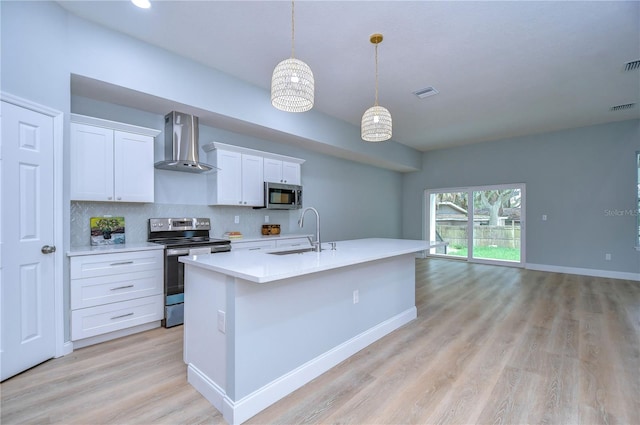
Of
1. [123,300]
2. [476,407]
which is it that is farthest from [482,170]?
[123,300]

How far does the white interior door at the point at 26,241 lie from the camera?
209 centimetres

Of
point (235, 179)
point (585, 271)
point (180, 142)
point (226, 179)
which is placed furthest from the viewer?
point (585, 271)

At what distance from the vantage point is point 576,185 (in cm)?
585

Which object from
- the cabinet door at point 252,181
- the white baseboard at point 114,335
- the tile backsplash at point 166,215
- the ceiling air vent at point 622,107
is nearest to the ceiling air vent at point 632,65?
the ceiling air vent at point 622,107

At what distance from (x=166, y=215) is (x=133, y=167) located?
29.0 inches

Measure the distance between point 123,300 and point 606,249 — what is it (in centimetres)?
782

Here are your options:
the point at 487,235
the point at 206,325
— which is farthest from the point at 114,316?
the point at 487,235

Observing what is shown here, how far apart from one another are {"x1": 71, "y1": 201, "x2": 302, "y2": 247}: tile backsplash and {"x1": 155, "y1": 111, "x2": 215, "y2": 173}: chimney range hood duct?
1.86 ft

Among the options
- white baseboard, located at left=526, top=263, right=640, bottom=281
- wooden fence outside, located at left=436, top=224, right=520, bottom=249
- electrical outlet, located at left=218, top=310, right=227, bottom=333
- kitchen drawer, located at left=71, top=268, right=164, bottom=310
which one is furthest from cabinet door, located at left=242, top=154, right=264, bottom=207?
white baseboard, located at left=526, top=263, right=640, bottom=281

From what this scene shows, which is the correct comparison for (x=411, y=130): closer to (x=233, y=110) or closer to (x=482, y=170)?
(x=482, y=170)

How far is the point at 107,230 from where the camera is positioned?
3.23 m

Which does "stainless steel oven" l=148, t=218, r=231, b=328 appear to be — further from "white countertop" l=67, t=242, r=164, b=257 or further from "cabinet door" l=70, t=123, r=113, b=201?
"cabinet door" l=70, t=123, r=113, b=201

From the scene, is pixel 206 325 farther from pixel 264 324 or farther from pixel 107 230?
pixel 107 230

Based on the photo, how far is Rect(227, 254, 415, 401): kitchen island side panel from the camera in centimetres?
174
